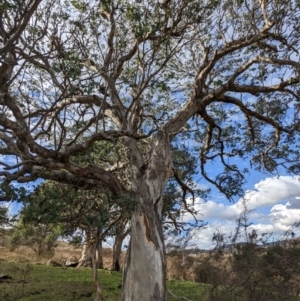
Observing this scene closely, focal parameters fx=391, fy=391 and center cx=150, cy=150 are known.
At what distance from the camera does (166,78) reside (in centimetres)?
1095

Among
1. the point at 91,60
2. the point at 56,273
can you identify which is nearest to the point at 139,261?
the point at 91,60

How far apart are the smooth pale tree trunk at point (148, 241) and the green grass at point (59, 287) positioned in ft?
10.8

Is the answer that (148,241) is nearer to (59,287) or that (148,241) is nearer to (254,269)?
(254,269)

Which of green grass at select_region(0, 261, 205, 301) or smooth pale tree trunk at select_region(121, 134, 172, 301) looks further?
green grass at select_region(0, 261, 205, 301)

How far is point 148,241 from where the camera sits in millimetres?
7855

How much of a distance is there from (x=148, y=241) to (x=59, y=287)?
19.6 feet

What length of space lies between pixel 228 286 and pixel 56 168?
5104mm

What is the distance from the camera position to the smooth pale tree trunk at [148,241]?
743 cm

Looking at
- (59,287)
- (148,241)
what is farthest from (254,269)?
(59,287)

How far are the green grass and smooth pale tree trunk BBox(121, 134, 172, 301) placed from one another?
3.30 m

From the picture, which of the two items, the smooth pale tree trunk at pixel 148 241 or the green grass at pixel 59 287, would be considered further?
the green grass at pixel 59 287

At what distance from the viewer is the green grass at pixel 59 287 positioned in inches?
430

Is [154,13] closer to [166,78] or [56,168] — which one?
[166,78]

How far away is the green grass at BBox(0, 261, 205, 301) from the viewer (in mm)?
10922
